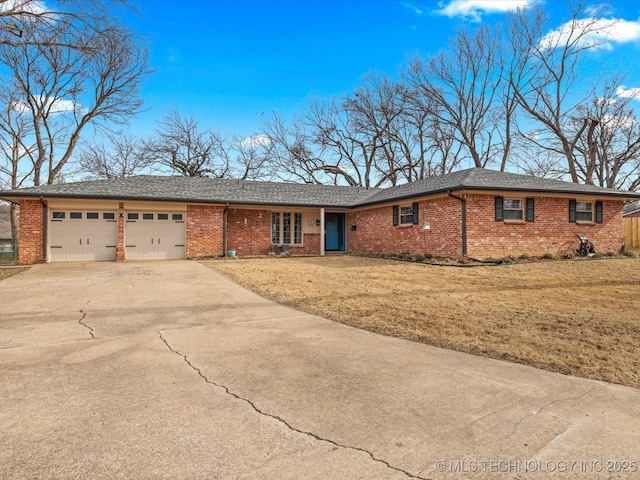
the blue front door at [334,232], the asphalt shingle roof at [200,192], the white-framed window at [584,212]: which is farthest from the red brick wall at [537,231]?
the blue front door at [334,232]

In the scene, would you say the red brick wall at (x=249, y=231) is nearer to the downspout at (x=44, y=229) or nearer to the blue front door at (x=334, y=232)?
the blue front door at (x=334, y=232)

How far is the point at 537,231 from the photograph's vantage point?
14.4 meters

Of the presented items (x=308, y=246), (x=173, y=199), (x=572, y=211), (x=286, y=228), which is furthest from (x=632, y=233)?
(x=173, y=199)

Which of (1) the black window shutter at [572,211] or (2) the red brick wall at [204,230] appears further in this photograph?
(2) the red brick wall at [204,230]

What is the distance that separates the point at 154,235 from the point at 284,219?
20.8ft

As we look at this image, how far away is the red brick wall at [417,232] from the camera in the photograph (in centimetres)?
1405

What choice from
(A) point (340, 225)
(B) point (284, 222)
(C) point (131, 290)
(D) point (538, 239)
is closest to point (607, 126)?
(D) point (538, 239)

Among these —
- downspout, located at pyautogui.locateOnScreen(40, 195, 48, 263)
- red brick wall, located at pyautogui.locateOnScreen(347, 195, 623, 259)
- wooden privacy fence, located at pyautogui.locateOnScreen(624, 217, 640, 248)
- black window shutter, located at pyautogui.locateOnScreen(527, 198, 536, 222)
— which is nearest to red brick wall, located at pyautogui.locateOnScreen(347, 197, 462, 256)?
red brick wall, located at pyautogui.locateOnScreen(347, 195, 623, 259)

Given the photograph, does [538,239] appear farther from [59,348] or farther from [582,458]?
[59,348]

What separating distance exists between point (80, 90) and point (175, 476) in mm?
28379

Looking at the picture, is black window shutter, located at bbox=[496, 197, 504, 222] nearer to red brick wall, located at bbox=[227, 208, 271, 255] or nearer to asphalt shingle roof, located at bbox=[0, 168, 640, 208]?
asphalt shingle roof, located at bbox=[0, 168, 640, 208]

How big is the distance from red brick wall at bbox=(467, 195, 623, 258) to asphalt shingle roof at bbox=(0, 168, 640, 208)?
Answer: 666 millimetres

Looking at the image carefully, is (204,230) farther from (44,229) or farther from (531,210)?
(531,210)

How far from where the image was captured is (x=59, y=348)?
13.3 ft
